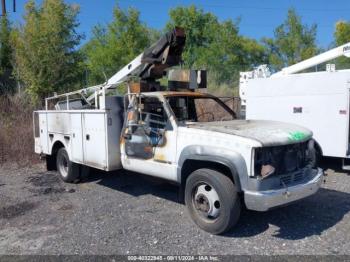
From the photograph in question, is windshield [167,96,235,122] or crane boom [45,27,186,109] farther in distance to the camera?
crane boom [45,27,186,109]

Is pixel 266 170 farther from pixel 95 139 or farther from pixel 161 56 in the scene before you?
pixel 95 139

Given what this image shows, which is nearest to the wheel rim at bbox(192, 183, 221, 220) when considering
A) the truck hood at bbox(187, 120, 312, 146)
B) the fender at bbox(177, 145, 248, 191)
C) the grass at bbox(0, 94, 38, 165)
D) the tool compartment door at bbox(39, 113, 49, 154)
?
the fender at bbox(177, 145, 248, 191)

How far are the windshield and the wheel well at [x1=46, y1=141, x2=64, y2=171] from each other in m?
3.47

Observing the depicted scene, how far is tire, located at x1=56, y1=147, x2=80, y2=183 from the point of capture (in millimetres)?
8109

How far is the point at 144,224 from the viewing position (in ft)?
18.4

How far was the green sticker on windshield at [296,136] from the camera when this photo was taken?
5109 millimetres

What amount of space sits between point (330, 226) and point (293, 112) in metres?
4.11

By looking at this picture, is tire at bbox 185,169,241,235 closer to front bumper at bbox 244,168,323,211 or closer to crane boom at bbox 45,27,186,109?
front bumper at bbox 244,168,323,211

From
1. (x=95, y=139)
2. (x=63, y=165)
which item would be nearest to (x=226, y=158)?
(x=95, y=139)

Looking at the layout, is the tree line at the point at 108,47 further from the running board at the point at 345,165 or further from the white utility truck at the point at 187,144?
the running board at the point at 345,165

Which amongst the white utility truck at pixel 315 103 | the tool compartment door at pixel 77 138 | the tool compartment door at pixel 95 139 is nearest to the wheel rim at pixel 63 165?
the tool compartment door at pixel 77 138

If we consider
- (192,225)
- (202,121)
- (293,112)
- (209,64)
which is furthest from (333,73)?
(209,64)

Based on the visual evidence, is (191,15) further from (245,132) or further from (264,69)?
(245,132)

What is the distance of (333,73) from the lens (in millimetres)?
8156
